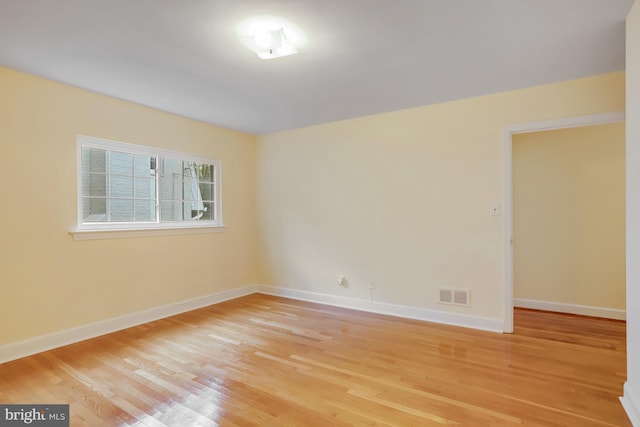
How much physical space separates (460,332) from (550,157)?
2.44m

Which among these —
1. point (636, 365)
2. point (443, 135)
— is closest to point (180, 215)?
point (443, 135)

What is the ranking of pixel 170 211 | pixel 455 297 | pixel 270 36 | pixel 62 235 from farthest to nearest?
pixel 170 211, pixel 455 297, pixel 62 235, pixel 270 36

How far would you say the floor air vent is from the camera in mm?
3418

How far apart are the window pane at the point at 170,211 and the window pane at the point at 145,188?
0.56 feet

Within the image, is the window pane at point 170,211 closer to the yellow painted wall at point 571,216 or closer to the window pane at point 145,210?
the window pane at point 145,210

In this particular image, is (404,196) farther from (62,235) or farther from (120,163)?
(62,235)

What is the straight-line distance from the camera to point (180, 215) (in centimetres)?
415

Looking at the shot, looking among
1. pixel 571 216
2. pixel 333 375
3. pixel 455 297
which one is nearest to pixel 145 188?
pixel 333 375

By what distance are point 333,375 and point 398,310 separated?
1.63m

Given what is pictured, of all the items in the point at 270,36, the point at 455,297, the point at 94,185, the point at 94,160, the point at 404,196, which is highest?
the point at 270,36

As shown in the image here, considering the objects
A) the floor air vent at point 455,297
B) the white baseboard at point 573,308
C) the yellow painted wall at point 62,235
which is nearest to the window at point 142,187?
the yellow painted wall at point 62,235

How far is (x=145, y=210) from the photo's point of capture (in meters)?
3.74

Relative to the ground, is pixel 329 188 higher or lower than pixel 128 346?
higher

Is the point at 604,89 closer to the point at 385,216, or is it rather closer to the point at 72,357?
the point at 385,216
